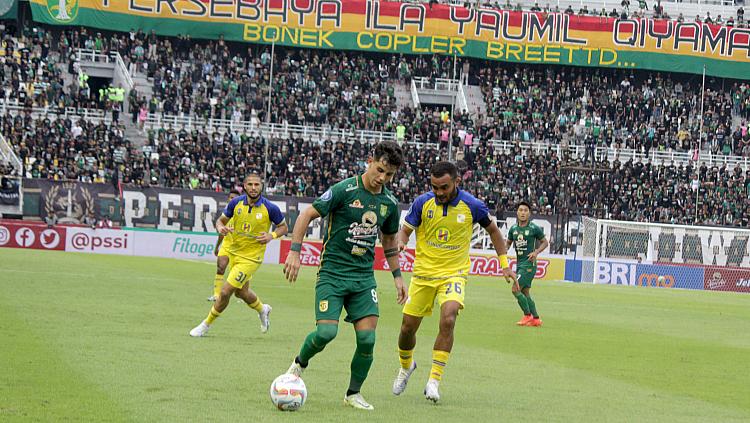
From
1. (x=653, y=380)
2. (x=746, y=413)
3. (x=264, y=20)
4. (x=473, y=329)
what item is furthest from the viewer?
(x=264, y=20)

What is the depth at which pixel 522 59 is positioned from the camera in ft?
211

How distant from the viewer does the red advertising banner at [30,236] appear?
41312 millimetres

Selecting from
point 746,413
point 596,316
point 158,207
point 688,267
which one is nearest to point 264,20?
point 158,207

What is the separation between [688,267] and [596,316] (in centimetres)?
1913

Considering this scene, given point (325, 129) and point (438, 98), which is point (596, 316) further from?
point (438, 98)

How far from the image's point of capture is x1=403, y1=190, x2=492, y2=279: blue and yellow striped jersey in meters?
11.7

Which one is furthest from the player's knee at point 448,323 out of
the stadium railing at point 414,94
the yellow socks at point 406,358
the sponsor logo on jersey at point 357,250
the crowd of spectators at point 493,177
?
the stadium railing at point 414,94

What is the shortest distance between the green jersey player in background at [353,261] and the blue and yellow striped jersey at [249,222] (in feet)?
21.9

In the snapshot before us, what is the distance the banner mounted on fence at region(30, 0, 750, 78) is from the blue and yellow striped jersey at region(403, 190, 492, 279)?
5030 cm

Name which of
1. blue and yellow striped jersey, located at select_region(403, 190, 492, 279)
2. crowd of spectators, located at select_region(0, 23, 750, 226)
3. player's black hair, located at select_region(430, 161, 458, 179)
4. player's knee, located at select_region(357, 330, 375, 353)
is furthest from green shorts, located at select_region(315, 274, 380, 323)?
crowd of spectators, located at select_region(0, 23, 750, 226)

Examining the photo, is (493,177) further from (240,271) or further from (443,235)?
(443,235)

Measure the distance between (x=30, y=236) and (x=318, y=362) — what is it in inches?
1202

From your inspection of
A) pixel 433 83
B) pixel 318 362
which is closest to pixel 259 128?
pixel 433 83

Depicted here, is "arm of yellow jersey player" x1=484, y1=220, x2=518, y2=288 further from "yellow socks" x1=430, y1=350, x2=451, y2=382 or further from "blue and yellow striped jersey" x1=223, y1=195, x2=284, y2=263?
"blue and yellow striped jersey" x1=223, y1=195, x2=284, y2=263
